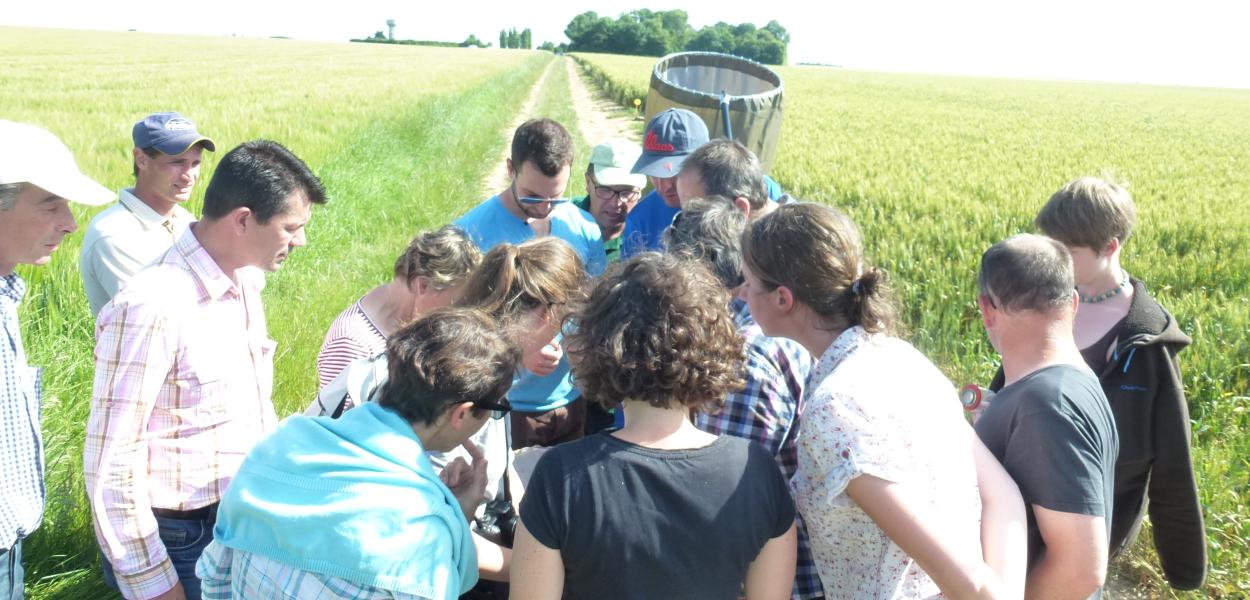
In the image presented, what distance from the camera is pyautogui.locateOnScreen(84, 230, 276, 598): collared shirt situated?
1.92 m

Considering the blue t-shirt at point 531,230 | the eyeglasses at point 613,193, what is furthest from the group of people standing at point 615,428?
the eyeglasses at point 613,193

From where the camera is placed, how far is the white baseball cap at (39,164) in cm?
192

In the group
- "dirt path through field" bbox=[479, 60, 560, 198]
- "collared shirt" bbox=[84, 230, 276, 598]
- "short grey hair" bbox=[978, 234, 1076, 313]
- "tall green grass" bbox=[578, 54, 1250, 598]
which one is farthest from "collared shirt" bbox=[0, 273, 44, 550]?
"dirt path through field" bbox=[479, 60, 560, 198]

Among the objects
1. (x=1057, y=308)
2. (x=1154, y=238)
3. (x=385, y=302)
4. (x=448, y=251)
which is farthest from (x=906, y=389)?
(x=1154, y=238)

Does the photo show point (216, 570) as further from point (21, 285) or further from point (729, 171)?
point (729, 171)

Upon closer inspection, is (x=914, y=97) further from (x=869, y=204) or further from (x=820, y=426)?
(x=820, y=426)

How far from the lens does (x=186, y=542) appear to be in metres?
2.16

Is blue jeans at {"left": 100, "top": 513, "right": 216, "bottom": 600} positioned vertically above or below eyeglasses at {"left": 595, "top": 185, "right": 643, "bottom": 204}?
below

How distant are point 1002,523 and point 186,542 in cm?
187

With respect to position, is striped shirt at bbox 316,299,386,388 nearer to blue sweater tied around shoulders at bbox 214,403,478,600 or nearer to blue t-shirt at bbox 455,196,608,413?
blue sweater tied around shoulders at bbox 214,403,478,600

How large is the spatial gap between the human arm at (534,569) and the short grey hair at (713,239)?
0.87 m

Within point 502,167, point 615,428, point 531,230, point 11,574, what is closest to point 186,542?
point 11,574

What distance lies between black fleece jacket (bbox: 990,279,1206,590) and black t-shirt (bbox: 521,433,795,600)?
143cm

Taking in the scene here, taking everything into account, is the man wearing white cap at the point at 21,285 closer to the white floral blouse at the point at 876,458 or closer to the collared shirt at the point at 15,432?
the collared shirt at the point at 15,432
